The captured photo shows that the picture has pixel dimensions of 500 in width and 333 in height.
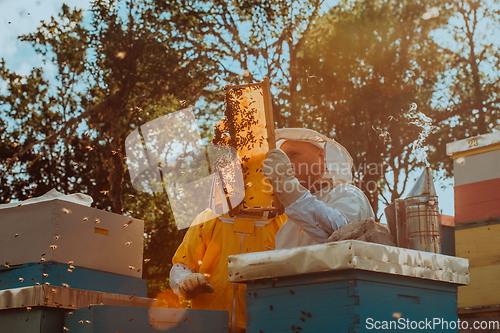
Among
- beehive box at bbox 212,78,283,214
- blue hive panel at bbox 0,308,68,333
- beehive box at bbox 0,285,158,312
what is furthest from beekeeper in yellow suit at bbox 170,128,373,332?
blue hive panel at bbox 0,308,68,333

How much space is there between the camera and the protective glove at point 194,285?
2676mm

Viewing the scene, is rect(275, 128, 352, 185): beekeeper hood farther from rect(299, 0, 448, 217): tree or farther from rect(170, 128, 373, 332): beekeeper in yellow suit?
rect(299, 0, 448, 217): tree

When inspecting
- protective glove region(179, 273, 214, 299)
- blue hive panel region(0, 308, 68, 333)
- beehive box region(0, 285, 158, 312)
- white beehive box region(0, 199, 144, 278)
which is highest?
white beehive box region(0, 199, 144, 278)

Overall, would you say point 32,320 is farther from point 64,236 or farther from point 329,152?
point 329,152

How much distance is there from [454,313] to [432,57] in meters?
10.3

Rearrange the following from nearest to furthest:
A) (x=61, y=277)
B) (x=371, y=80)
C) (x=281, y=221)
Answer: (x=61, y=277) < (x=281, y=221) < (x=371, y=80)

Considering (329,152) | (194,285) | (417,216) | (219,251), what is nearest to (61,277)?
(194,285)

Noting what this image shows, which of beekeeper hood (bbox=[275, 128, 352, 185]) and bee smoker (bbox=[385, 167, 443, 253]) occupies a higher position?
beekeeper hood (bbox=[275, 128, 352, 185])

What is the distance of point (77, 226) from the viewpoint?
304cm

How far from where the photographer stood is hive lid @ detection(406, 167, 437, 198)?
97.5 inches

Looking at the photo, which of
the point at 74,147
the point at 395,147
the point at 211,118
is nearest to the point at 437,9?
the point at 395,147

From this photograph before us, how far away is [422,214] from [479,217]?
184 cm

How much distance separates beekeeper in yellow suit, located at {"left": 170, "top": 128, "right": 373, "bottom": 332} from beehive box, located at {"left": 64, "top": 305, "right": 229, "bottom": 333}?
17.8 inches

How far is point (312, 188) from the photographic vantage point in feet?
9.52
